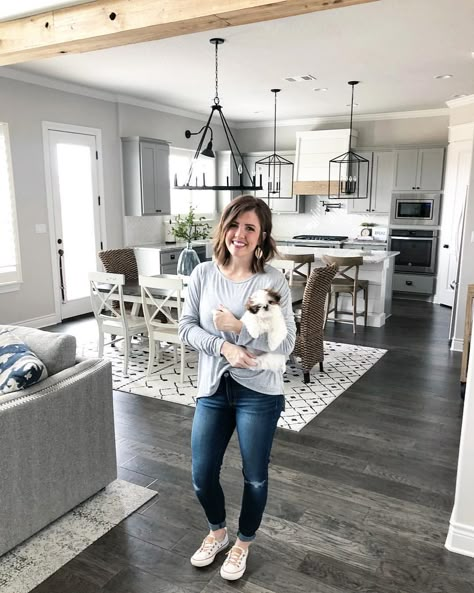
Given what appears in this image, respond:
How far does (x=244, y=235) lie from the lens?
70.6 inches

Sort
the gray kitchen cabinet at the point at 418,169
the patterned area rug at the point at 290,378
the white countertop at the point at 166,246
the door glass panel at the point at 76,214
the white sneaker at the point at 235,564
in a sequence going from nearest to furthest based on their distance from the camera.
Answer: the white sneaker at the point at 235,564 < the patterned area rug at the point at 290,378 < the door glass panel at the point at 76,214 < the white countertop at the point at 166,246 < the gray kitchen cabinet at the point at 418,169

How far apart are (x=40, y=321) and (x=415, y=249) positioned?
5403 millimetres

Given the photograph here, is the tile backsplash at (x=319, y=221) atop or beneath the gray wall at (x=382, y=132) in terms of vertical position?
beneath

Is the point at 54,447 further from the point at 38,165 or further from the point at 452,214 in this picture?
the point at 452,214

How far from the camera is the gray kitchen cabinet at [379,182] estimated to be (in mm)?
7871

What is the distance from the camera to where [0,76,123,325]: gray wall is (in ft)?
18.2

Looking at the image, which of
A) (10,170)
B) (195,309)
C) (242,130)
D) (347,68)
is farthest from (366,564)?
(242,130)

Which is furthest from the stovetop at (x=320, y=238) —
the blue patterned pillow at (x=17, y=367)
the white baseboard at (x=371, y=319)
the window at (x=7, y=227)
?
the blue patterned pillow at (x=17, y=367)

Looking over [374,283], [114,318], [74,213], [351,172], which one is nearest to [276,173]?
[351,172]

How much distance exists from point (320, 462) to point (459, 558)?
93cm

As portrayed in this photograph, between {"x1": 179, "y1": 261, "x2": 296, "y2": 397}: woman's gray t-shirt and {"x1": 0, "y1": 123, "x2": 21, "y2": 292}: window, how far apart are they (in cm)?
437

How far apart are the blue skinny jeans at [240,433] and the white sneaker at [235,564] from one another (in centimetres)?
20

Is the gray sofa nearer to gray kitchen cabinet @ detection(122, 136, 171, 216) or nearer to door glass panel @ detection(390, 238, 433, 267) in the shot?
gray kitchen cabinet @ detection(122, 136, 171, 216)

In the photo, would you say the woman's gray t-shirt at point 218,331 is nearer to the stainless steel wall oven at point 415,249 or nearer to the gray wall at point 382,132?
the stainless steel wall oven at point 415,249
